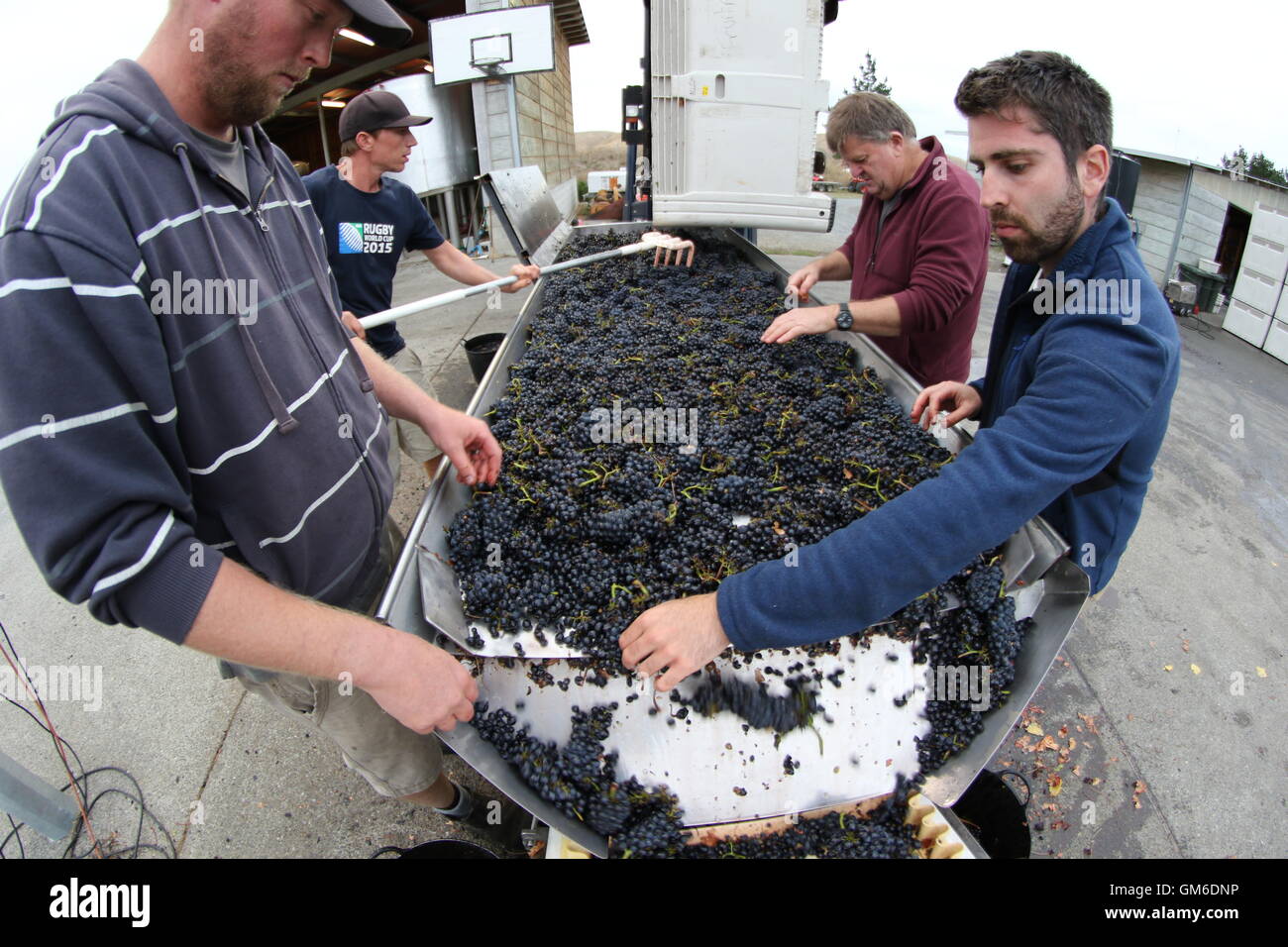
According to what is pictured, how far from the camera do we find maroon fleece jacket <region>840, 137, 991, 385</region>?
2545mm

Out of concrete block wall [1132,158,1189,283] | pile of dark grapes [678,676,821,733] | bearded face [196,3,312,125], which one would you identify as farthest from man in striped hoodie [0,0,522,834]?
concrete block wall [1132,158,1189,283]

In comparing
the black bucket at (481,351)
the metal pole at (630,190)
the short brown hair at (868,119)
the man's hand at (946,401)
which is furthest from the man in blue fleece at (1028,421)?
the metal pole at (630,190)

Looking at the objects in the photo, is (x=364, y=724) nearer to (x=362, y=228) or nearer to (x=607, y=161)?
(x=362, y=228)

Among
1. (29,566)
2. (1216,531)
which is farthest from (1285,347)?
(29,566)

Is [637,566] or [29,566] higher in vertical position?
[637,566]

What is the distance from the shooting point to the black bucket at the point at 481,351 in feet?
16.2

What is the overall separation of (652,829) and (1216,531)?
4.02 m

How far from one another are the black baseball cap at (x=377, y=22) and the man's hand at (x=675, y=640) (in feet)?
3.63

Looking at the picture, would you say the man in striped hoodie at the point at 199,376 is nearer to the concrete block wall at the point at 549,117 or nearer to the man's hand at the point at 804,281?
the man's hand at the point at 804,281

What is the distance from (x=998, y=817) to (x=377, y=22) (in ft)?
7.78

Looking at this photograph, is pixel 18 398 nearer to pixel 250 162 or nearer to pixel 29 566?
pixel 250 162

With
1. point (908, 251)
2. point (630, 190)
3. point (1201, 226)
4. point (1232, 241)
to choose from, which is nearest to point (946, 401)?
point (908, 251)

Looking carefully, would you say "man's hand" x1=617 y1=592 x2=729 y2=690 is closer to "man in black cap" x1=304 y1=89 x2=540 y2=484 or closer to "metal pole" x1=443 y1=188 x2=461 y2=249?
"man in black cap" x1=304 y1=89 x2=540 y2=484
